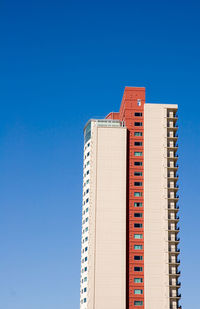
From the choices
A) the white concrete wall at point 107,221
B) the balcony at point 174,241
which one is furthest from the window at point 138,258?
the balcony at point 174,241

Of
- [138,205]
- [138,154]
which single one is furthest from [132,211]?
[138,154]

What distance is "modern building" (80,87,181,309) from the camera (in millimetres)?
130375

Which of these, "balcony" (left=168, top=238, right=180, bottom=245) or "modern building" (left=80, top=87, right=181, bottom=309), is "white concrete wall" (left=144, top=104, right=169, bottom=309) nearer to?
"modern building" (left=80, top=87, right=181, bottom=309)

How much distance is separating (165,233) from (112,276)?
1666 cm

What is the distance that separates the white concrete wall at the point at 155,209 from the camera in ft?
427

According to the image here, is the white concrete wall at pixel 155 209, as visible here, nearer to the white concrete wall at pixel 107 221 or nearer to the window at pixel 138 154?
the window at pixel 138 154

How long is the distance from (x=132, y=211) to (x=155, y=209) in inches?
224

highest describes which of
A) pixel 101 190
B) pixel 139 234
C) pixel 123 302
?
pixel 101 190

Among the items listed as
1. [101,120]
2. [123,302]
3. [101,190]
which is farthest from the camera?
[101,120]

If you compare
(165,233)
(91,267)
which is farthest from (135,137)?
(91,267)

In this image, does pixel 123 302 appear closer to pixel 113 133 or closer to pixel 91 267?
pixel 91 267

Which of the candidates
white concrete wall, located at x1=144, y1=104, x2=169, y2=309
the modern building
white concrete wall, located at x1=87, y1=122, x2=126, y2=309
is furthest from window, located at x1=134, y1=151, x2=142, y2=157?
white concrete wall, located at x1=87, y1=122, x2=126, y2=309

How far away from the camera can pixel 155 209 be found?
13662 centimetres

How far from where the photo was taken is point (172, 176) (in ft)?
462
